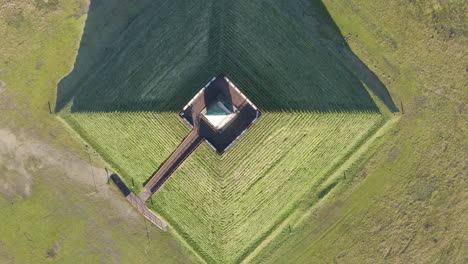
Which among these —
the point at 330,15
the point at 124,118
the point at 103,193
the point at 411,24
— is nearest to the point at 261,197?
the point at 124,118

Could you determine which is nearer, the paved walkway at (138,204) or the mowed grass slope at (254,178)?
the mowed grass slope at (254,178)

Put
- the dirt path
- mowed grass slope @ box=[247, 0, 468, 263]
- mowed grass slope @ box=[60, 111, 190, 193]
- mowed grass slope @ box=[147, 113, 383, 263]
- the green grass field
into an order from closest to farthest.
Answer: the dirt path
mowed grass slope @ box=[147, 113, 383, 263]
mowed grass slope @ box=[60, 111, 190, 193]
the green grass field
mowed grass slope @ box=[247, 0, 468, 263]

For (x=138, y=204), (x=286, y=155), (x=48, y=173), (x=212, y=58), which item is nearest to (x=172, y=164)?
(x=138, y=204)

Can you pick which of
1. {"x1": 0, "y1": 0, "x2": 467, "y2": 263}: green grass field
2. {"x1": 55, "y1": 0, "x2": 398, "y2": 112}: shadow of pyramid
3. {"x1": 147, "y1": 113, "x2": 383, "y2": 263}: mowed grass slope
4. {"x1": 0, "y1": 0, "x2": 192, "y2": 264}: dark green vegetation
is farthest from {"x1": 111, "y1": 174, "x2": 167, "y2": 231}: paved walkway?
{"x1": 55, "y1": 0, "x2": 398, "y2": 112}: shadow of pyramid

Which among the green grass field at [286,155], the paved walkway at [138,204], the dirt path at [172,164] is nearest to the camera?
the dirt path at [172,164]

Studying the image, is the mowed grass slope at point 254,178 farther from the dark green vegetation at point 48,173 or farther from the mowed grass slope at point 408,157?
the dark green vegetation at point 48,173

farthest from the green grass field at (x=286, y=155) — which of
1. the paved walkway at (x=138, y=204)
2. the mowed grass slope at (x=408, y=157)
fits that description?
the paved walkway at (x=138, y=204)

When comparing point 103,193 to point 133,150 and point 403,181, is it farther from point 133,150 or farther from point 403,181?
point 403,181

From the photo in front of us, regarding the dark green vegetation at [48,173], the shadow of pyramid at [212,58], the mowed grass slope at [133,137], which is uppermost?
the shadow of pyramid at [212,58]

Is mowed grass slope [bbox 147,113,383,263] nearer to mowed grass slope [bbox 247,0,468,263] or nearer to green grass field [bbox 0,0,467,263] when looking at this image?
green grass field [bbox 0,0,467,263]
